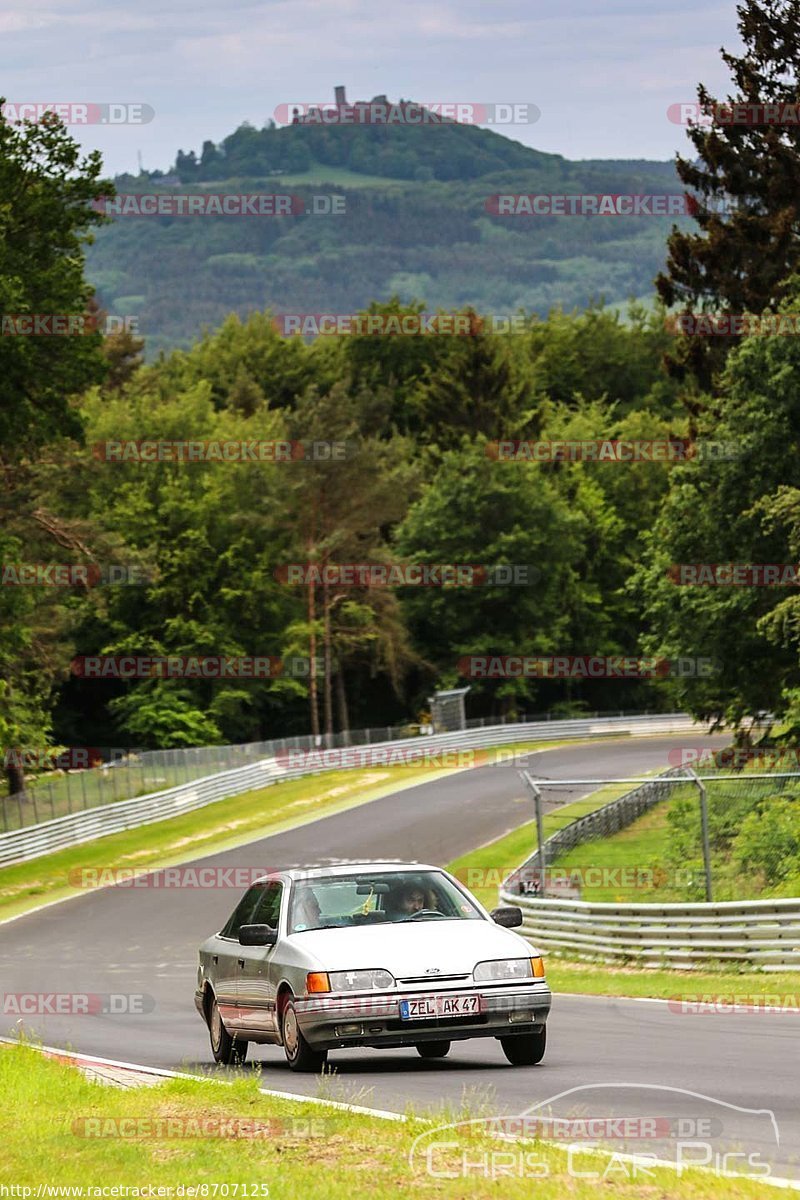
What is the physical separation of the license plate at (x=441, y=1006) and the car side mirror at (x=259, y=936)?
151 centimetres

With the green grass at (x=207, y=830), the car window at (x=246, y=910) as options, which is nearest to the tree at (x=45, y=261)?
the green grass at (x=207, y=830)

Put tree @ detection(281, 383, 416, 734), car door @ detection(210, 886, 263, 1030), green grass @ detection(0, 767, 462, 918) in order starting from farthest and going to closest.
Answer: tree @ detection(281, 383, 416, 734), green grass @ detection(0, 767, 462, 918), car door @ detection(210, 886, 263, 1030)

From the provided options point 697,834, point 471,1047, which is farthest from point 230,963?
point 697,834

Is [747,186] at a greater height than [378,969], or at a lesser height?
greater

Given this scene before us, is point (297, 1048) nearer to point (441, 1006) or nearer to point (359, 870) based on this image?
point (441, 1006)

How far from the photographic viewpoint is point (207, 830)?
2064 inches

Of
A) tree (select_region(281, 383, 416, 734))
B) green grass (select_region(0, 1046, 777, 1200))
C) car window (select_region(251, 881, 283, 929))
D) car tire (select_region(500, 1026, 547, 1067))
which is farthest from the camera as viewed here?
tree (select_region(281, 383, 416, 734))

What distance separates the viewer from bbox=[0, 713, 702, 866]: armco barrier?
159 ft

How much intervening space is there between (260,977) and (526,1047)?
206 cm

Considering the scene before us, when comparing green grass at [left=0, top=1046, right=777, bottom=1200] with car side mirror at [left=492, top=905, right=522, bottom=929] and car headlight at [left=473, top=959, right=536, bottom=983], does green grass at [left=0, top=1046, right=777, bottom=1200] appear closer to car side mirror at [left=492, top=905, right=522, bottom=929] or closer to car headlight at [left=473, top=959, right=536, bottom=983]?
car headlight at [left=473, top=959, right=536, bottom=983]

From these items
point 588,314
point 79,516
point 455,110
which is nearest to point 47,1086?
point 455,110

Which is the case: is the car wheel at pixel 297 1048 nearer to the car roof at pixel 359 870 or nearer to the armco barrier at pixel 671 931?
the car roof at pixel 359 870

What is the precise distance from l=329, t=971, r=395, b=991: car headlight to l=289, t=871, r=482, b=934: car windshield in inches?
34.4

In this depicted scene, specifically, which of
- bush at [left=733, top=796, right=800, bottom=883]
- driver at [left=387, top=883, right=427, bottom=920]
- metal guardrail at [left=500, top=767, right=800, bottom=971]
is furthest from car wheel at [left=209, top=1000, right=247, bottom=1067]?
bush at [left=733, top=796, right=800, bottom=883]
